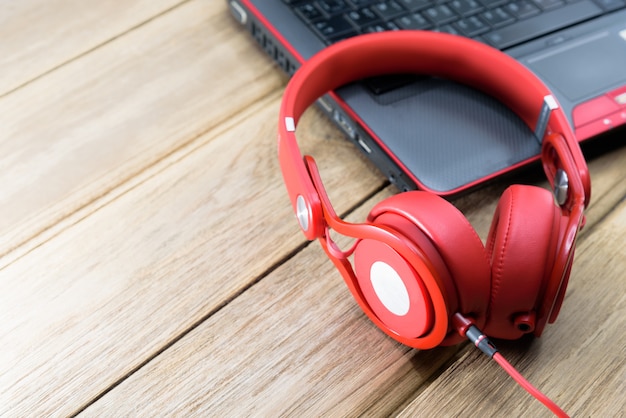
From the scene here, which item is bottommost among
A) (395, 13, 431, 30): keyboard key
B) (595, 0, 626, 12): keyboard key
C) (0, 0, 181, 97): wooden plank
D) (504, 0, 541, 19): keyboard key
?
(595, 0, 626, 12): keyboard key

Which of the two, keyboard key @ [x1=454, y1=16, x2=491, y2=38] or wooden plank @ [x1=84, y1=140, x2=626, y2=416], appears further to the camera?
keyboard key @ [x1=454, y1=16, x2=491, y2=38]

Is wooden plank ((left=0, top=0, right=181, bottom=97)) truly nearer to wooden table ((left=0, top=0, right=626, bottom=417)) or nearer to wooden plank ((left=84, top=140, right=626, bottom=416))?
wooden table ((left=0, top=0, right=626, bottom=417))

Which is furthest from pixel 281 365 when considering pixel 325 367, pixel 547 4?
pixel 547 4

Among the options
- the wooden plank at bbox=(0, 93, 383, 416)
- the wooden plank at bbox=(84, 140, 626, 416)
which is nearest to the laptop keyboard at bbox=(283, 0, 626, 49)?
the wooden plank at bbox=(0, 93, 383, 416)

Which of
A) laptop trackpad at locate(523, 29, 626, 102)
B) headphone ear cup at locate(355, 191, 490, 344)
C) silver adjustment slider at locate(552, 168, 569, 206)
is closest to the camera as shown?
headphone ear cup at locate(355, 191, 490, 344)

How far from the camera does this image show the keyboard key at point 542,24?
0.67m

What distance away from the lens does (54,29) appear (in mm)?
720

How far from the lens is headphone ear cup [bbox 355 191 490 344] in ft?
1.36

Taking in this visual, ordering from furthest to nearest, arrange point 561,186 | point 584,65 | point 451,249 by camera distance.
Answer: point 584,65 < point 561,186 < point 451,249

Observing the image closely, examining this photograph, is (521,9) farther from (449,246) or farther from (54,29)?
(54,29)

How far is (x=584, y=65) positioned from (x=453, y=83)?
0.44 feet

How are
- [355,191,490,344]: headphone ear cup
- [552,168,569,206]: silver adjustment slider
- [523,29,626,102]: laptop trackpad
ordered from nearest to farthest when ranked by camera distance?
[355,191,490,344]: headphone ear cup → [552,168,569,206]: silver adjustment slider → [523,29,626,102]: laptop trackpad

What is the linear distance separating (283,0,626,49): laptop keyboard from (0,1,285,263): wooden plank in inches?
3.0

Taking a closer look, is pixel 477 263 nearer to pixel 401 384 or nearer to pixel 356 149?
pixel 401 384
